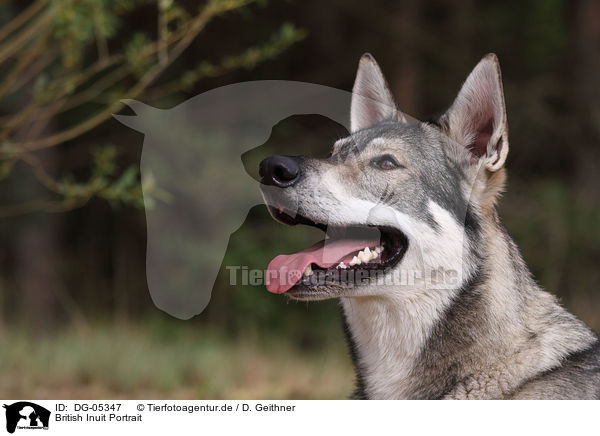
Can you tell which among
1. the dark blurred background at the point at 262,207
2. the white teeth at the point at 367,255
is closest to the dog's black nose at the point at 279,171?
the white teeth at the point at 367,255

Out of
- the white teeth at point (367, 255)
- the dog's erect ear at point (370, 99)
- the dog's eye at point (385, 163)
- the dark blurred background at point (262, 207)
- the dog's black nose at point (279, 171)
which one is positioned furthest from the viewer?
the dark blurred background at point (262, 207)

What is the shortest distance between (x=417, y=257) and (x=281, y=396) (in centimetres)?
321

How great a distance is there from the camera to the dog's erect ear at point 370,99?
3.89 meters

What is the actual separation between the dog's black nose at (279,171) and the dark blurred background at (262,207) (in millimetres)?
3433

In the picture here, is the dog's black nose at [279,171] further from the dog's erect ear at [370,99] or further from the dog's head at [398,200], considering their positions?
the dog's erect ear at [370,99]

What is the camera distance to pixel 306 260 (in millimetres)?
3279

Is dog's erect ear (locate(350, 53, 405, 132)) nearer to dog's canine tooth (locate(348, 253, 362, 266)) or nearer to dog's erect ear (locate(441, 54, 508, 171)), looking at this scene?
dog's erect ear (locate(441, 54, 508, 171))

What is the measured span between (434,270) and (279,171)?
3.09 feet

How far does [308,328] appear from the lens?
9.16 m
